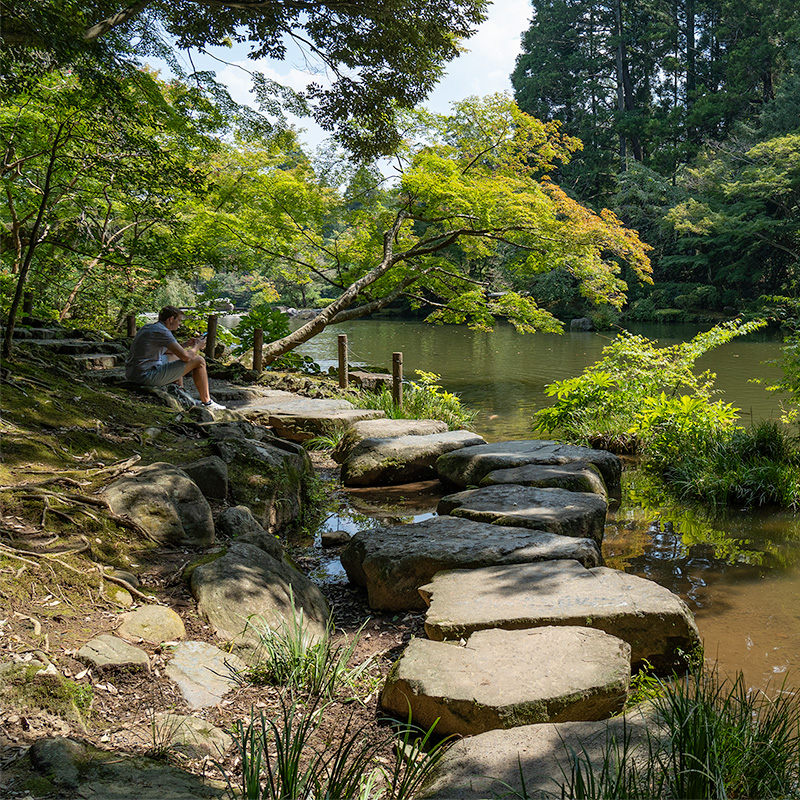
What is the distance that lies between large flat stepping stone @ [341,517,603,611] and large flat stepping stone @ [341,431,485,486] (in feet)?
7.49

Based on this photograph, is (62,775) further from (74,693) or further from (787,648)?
(787,648)

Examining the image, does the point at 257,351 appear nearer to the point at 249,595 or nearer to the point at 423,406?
the point at 423,406

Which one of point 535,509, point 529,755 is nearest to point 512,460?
point 535,509

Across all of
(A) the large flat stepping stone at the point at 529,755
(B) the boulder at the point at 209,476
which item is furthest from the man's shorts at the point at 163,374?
(A) the large flat stepping stone at the point at 529,755

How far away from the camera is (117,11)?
5.81 metres

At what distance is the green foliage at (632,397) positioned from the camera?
23.8 ft

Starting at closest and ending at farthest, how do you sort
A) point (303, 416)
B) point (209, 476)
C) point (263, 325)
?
1. point (209, 476)
2. point (303, 416)
3. point (263, 325)

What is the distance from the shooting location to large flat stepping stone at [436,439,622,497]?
6.12 meters

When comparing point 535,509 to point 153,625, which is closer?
point 153,625

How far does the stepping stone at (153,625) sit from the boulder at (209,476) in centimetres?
160

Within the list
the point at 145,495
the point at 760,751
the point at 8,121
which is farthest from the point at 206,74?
the point at 760,751

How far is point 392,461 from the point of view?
6594 millimetres

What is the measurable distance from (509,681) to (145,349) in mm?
5059

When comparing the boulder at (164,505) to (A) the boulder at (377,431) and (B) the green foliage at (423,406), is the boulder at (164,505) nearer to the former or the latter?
(A) the boulder at (377,431)
